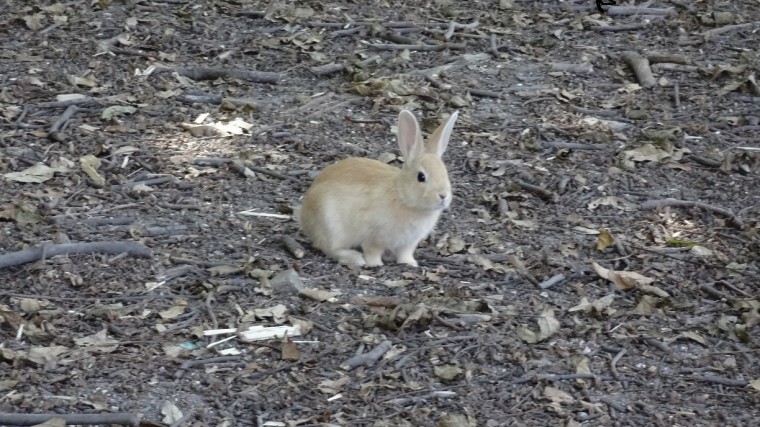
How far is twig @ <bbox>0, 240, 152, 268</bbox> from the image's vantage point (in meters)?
5.72

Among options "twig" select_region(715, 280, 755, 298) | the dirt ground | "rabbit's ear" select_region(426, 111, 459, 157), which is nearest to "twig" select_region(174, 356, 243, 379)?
the dirt ground

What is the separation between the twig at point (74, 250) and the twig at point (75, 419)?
145 cm

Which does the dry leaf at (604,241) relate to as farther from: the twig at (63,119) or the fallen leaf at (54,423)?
the twig at (63,119)

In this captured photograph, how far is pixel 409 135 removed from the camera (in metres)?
6.27

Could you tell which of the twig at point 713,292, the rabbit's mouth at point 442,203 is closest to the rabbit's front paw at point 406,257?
the rabbit's mouth at point 442,203

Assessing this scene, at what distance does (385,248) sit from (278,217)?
78cm

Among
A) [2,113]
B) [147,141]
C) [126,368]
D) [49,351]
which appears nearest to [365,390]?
[126,368]

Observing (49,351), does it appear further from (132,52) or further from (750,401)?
(132,52)

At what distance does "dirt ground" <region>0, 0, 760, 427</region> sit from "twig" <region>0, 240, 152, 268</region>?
0.01 metres

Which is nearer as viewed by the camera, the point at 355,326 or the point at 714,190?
the point at 355,326

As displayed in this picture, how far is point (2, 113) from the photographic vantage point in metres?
7.77

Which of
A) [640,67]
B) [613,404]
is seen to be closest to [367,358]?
[613,404]

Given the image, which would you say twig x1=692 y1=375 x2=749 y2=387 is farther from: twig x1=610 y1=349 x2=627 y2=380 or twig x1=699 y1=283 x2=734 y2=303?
twig x1=699 y1=283 x2=734 y2=303

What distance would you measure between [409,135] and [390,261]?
28.3 inches
